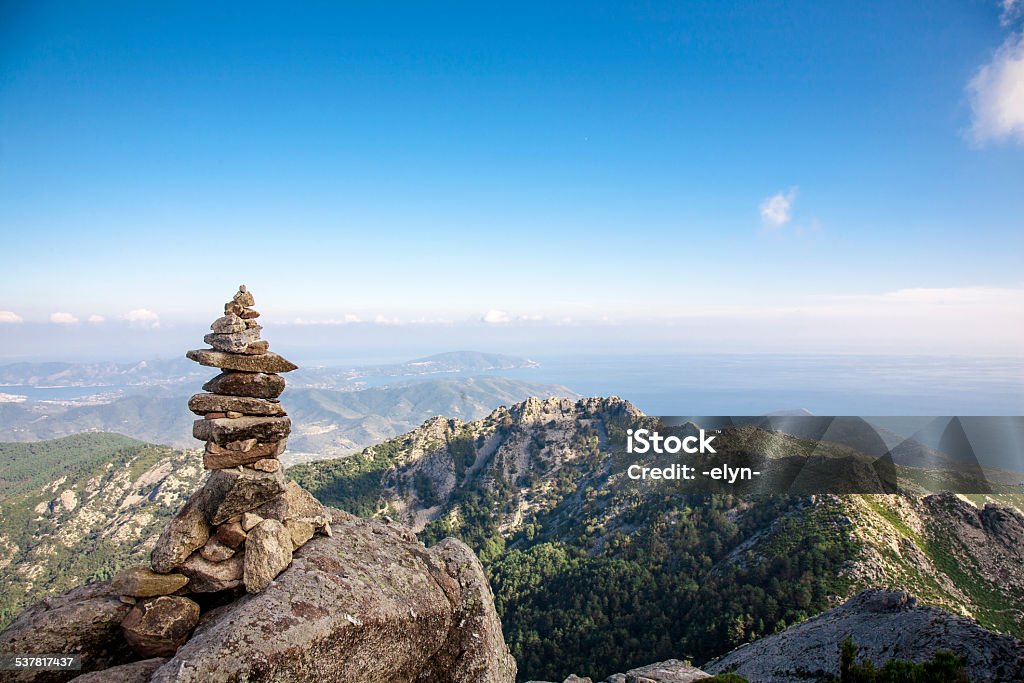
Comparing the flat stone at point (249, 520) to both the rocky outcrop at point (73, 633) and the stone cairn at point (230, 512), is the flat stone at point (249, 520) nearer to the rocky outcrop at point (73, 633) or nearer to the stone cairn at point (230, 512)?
the stone cairn at point (230, 512)

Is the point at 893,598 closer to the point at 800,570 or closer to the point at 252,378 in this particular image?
the point at 800,570

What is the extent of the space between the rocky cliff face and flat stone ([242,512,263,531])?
7.22 ft

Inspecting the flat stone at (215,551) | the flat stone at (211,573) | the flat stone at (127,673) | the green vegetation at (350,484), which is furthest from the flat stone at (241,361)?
the green vegetation at (350,484)

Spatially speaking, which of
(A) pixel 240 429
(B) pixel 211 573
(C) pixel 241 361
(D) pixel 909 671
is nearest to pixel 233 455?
(A) pixel 240 429

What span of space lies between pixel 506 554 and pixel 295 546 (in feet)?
456

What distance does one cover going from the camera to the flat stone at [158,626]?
53.5 feet

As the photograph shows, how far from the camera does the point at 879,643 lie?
41.6 metres

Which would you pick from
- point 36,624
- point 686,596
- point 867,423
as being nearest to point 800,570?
point 686,596

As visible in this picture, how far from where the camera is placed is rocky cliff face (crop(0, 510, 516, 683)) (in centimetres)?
1463

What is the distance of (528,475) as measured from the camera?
180m

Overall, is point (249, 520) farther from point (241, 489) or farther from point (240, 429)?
point (240, 429)

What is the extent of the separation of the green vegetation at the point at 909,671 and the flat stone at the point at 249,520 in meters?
43.0

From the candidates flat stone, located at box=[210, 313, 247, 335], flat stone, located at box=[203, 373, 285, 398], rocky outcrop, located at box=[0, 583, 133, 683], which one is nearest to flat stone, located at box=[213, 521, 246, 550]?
rocky outcrop, located at box=[0, 583, 133, 683]

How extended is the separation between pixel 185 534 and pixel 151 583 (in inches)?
74.5
